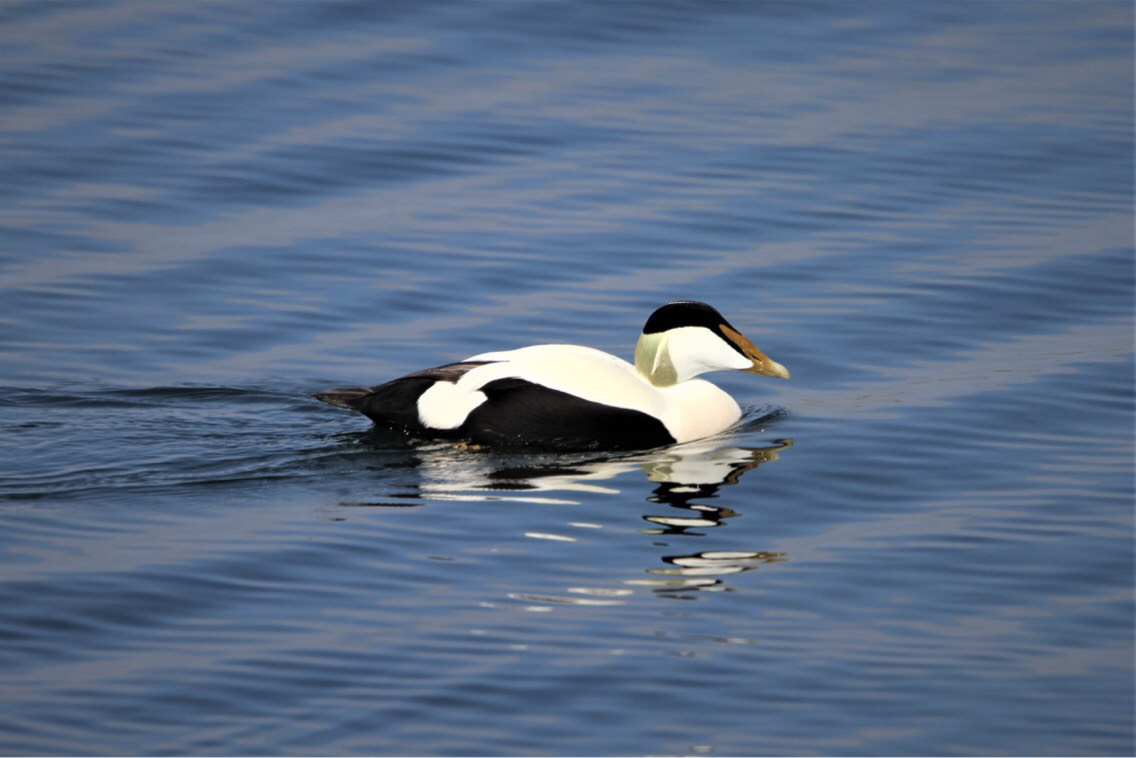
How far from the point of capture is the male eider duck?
7.32 metres

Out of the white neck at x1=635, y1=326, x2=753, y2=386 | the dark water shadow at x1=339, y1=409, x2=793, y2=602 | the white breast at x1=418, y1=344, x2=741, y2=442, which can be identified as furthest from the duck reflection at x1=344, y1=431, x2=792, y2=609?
the white neck at x1=635, y1=326, x2=753, y2=386

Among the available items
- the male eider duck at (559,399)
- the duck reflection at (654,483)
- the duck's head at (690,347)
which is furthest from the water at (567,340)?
the duck's head at (690,347)

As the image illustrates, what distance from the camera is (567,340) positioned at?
8.92m

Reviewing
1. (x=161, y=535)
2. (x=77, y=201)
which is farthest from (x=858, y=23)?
(x=161, y=535)

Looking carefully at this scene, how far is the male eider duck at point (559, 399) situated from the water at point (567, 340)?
0.15 metres

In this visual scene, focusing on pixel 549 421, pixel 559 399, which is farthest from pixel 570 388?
pixel 549 421

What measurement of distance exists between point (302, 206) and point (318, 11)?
392 centimetres

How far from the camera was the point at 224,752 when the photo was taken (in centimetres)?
452

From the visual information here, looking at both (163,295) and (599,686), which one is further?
(163,295)

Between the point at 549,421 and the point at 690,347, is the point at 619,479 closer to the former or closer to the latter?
the point at 549,421

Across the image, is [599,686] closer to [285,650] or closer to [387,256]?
[285,650]

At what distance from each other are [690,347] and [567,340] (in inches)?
52.6

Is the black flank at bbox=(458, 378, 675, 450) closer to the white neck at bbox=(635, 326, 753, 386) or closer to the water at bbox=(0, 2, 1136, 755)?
the water at bbox=(0, 2, 1136, 755)

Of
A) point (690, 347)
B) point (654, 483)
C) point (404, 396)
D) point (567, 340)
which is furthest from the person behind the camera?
point (567, 340)
